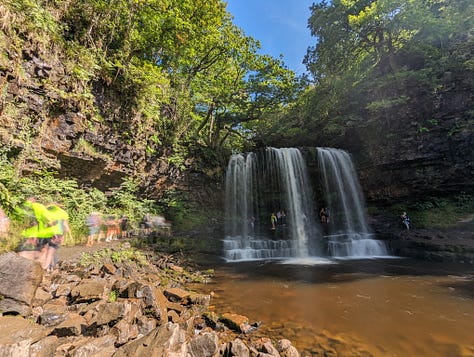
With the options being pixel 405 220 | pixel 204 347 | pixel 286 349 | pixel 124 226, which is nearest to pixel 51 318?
pixel 204 347

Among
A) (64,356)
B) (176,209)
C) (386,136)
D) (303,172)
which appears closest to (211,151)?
(176,209)

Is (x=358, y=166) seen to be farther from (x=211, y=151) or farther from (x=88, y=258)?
(x=88, y=258)

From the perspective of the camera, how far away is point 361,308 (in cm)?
416

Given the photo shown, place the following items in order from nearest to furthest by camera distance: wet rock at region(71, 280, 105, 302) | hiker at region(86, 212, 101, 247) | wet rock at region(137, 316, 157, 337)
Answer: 1. wet rock at region(137, 316, 157, 337)
2. wet rock at region(71, 280, 105, 302)
3. hiker at region(86, 212, 101, 247)

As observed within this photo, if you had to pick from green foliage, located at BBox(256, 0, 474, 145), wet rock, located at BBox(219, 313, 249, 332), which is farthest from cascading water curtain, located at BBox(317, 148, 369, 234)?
wet rock, located at BBox(219, 313, 249, 332)

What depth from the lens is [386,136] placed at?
45.9 ft

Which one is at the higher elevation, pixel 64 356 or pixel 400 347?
pixel 64 356

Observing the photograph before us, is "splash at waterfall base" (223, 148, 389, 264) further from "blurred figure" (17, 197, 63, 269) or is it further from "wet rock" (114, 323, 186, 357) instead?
"wet rock" (114, 323, 186, 357)

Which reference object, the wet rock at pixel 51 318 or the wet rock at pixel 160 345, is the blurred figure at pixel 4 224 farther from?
the wet rock at pixel 160 345

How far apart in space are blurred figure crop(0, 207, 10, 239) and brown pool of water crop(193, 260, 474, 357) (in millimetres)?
4533

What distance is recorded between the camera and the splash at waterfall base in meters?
14.6

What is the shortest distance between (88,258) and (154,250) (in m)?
2.84

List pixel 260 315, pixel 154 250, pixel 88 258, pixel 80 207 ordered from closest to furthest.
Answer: pixel 260 315 → pixel 88 258 → pixel 80 207 → pixel 154 250

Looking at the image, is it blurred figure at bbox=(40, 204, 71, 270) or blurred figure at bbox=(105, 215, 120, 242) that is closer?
blurred figure at bbox=(40, 204, 71, 270)
